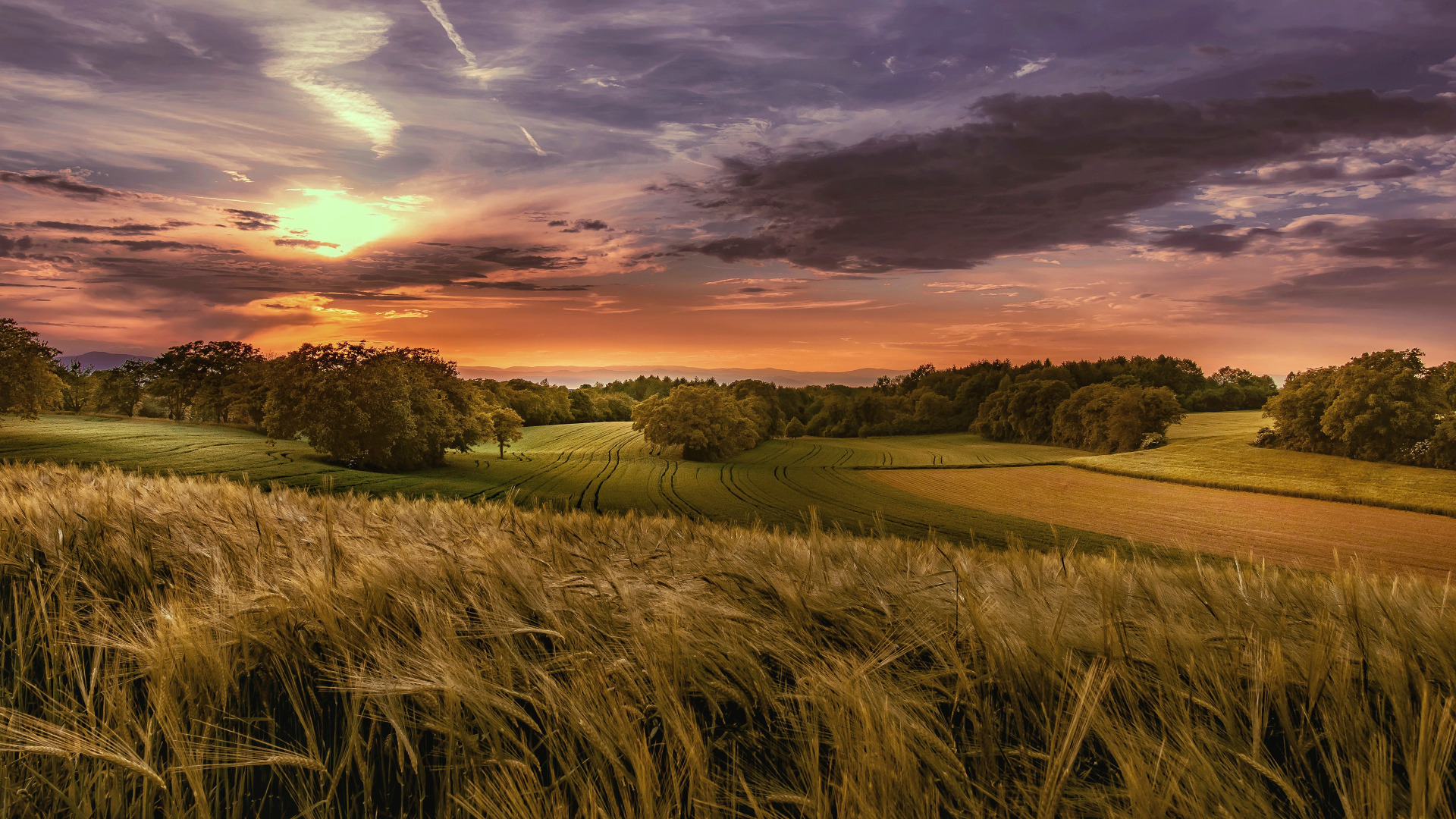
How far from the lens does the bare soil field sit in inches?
716

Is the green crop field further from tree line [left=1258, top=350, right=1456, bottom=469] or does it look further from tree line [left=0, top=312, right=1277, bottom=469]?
tree line [left=1258, top=350, right=1456, bottom=469]

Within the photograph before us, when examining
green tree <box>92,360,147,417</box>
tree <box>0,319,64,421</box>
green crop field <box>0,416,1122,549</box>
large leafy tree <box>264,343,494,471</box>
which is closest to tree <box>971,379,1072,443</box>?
green crop field <box>0,416,1122,549</box>

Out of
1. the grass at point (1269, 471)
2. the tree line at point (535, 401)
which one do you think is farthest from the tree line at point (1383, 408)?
the tree line at point (535, 401)

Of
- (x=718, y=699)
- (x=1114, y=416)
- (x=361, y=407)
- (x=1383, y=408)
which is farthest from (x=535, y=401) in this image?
(x=718, y=699)

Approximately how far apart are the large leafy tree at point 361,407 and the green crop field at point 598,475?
4.24ft

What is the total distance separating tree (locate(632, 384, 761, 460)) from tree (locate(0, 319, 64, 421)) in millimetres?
33207

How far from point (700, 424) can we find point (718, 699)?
46.5 metres

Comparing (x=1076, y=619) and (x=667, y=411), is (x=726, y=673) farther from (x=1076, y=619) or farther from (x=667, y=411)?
(x=667, y=411)

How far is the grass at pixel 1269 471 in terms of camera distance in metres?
24.1

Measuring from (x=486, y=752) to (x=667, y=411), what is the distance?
156 ft

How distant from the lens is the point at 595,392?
3708 inches

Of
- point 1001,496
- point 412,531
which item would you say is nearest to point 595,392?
point 1001,496

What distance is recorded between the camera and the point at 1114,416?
4562 centimetres

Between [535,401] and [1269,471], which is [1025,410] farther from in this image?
[535,401]
